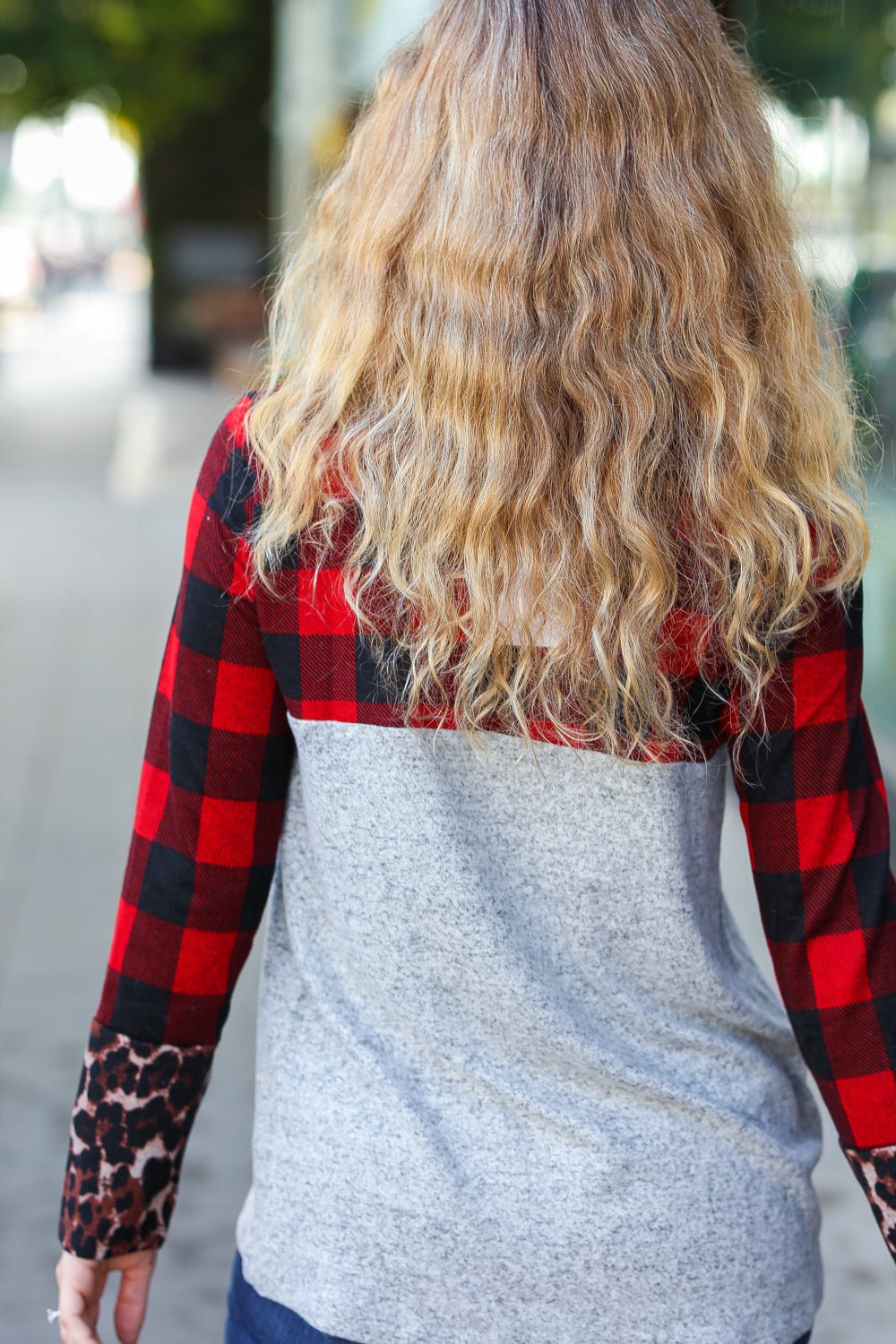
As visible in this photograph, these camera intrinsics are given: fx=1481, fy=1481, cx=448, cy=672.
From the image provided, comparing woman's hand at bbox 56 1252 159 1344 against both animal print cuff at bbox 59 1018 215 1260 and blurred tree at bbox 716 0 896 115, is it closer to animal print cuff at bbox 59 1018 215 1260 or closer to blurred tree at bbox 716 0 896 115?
animal print cuff at bbox 59 1018 215 1260

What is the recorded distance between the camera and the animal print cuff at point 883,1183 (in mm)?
1230

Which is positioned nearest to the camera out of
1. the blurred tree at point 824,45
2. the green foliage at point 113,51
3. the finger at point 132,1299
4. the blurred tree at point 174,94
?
the finger at point 132,1299

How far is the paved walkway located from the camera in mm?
2779

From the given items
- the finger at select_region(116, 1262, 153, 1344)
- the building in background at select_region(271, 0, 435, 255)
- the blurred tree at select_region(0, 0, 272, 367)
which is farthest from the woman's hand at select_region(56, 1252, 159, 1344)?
the blurred tree at select_region(0, 0, 272, 367)

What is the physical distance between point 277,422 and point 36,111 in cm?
1480

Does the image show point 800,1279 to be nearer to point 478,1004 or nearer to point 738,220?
point 478,1004

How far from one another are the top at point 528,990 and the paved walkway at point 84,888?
7.0 inches

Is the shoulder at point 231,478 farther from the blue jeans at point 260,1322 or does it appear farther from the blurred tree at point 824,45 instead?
the blurred tree at point 824,45

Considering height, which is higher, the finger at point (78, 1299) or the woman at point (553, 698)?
the woman at point (553, 698)

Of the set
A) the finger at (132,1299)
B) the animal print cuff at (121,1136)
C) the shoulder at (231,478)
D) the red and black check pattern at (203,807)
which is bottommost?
the finger at (132,1299)

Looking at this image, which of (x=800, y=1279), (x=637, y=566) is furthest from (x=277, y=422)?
(x=800, y=1279)

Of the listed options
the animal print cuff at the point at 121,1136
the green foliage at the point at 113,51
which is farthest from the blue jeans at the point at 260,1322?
the green foliage at the point at 113,51

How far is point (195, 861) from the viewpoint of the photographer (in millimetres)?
1290

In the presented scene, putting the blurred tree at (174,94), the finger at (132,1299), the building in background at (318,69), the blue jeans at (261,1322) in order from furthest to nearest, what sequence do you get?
1. the blurred tree at (174,94)
2. the building in background at (318,69)
3. the finger at (132,1299)
4. the blue jeans at (261,1322)
